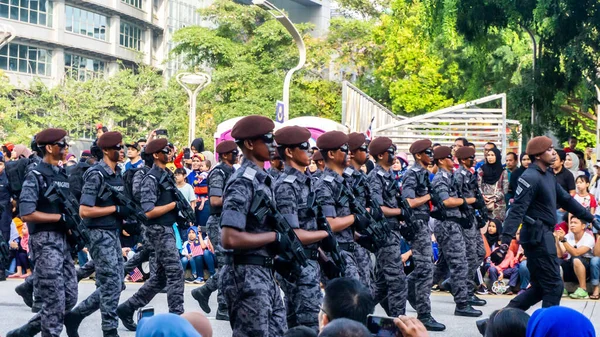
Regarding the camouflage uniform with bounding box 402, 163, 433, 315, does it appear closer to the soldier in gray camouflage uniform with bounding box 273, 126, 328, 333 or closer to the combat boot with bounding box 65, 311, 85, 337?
the soldier in gray camouflage uniform with bounding box 273, 126, 328, 333

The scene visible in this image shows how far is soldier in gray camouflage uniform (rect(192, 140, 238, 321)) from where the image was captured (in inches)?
497

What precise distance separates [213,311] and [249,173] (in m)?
6.98

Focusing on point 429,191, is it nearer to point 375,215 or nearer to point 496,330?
point 375,215

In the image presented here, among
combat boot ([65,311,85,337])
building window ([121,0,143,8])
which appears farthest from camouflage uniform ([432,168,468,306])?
building window ([121,0,143,8])

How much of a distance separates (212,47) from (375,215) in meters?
40.8

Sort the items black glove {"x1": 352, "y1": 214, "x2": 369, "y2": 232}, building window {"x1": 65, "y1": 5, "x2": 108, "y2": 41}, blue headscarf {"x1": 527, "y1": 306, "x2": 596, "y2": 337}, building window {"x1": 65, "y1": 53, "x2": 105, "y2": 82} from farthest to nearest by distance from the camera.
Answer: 1. building window {"x1": 65, "y1": 53, "x2": 105, "y2": 82}
2. building window {"x1": 65, "y1": 5, "x2": 108, "y2": 41}
3. black glove {"x1": 352, "y1": 214, "x2": 369, "y2": 232}
4. blue headscarf {"x1": 527, "y1": 306, "x2": 596, "y2": 337}

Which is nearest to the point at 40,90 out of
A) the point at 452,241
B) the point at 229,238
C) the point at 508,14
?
the point at 508,14

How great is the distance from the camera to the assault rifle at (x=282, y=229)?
6.87 meters

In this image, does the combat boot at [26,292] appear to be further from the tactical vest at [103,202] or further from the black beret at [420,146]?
the black beret at [420,146]

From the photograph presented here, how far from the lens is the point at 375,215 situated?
10516mm

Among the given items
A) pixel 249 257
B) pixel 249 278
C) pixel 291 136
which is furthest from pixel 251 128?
pixel 291 136

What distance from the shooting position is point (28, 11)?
2357 inches

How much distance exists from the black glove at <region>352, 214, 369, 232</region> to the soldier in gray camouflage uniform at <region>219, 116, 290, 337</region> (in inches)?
105

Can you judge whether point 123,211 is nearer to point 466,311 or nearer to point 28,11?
point 466,311
